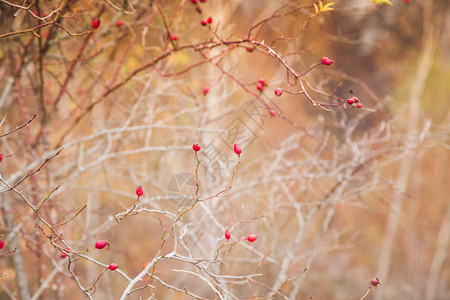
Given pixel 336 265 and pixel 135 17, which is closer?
pixel 135 17

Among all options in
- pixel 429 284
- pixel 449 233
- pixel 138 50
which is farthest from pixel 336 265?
pixel 138 50

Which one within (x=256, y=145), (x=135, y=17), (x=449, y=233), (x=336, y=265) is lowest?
(x=135, y=17)

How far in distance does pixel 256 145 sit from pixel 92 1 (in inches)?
199

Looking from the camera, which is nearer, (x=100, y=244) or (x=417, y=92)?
(x=100, y=244)

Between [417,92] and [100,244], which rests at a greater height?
[417,92]

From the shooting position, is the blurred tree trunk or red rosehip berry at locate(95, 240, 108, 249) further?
the blurred tree trunk

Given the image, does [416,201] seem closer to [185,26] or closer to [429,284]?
[429,284]

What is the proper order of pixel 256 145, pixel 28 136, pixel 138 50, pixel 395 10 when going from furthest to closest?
1. pixel 395 10
2. pixel 256 145
3. pixel 138 50
4. pixel 28 136

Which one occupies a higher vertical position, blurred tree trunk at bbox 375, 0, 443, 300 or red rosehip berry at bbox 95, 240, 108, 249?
blurred tree trunk at bbox 375, 0, 443, 300

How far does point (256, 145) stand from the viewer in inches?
263

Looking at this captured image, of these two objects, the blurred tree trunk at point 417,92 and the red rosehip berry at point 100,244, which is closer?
the red rosehip berry at point 100,244

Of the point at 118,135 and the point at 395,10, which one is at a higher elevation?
the point at 395,10

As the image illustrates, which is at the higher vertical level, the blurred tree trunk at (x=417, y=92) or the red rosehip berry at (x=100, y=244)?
the blurred tree trunk at (x=417, y=92)

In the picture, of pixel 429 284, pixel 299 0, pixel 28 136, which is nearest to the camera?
pixel 28 136
